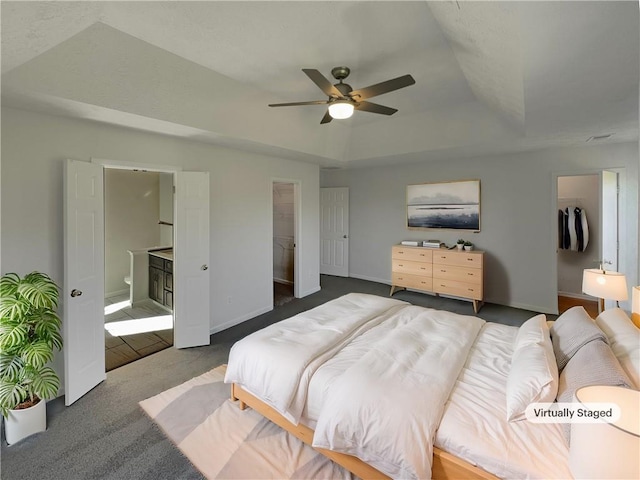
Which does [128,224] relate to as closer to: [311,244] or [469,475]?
[311,244]

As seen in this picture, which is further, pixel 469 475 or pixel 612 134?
pixel 612 134

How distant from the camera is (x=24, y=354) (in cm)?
207

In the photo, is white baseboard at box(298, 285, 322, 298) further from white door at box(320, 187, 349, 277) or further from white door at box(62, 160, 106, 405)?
white door at box(62, 160, 106, 405)

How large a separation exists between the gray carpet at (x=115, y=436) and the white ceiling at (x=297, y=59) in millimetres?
2375

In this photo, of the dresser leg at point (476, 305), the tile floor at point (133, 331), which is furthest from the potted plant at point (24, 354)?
the dresser leg at point (476, 305)

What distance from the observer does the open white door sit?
3.42 metres

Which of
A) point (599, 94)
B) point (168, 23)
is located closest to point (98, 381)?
point (168, 23)

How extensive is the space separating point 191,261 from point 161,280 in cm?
151

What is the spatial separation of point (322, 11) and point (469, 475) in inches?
110

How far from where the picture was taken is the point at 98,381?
2781mm

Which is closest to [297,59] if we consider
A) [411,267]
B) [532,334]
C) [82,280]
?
[82,280]

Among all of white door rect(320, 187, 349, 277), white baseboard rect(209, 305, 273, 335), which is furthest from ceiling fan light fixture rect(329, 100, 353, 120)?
white door rect(320, 187, 349, 277)

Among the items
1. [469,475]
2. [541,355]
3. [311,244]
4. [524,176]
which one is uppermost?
[524,176]

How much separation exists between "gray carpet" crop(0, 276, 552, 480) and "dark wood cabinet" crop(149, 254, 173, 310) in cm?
129
